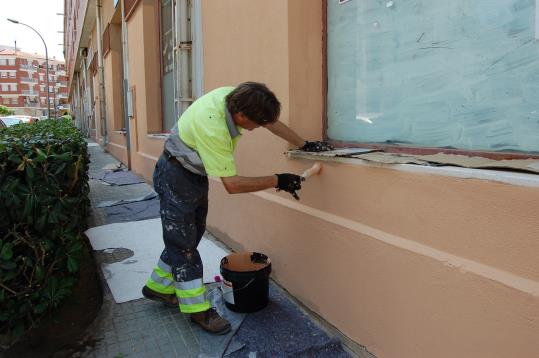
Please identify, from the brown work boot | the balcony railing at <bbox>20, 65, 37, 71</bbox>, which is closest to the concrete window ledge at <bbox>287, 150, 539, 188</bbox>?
the brown work boot

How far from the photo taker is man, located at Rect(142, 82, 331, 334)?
2637 millimetres

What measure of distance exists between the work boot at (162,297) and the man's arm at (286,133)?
4.68 ft

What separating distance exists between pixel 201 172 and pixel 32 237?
3.63ft

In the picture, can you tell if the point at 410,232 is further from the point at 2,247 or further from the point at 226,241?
the point at 226,241

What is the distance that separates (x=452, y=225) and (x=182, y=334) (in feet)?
6.09

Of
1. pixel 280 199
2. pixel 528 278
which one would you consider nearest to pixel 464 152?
pixel 528 278

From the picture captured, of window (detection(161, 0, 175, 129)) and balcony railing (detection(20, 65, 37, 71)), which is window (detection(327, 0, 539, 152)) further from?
balcony railing (detection(20, 65, 37, 71))

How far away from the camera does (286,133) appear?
9.89ft

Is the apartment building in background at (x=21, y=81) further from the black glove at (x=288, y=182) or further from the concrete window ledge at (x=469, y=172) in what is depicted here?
the concrete window ledge at (x=469, y=172)

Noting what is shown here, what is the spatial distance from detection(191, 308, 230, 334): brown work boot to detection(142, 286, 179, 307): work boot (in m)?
0.37

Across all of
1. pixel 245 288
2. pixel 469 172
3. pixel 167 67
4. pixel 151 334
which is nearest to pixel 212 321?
pixel 245 288

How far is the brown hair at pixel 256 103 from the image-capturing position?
258 centimetres

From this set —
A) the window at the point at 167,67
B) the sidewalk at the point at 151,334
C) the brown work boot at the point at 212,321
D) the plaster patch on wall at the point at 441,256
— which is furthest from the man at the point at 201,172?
the window at the point at 167,67

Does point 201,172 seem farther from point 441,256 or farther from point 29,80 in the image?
point 29,80
